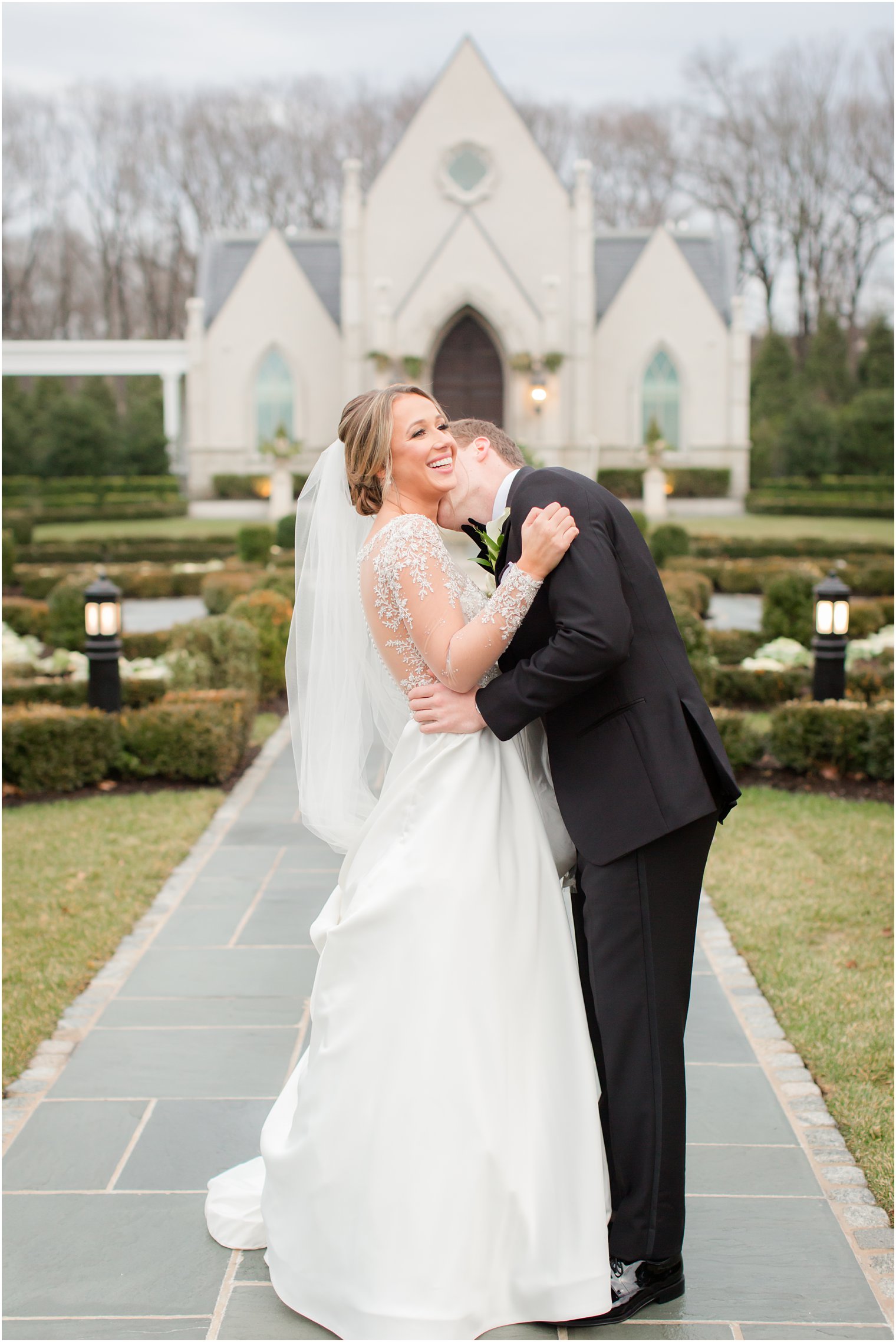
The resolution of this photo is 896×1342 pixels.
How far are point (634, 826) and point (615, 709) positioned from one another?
9.9 inches

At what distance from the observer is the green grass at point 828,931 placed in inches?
146

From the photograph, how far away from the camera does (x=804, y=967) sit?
185 inches

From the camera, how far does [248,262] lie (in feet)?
102

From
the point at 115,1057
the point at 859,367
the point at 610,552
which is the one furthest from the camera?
the point at 859,367

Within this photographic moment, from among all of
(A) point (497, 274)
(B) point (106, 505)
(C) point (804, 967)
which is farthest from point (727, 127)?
(C) point (804, 967)

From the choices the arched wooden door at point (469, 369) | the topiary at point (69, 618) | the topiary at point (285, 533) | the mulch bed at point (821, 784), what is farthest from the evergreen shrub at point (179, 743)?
the arched wooden door at point (469, 369)

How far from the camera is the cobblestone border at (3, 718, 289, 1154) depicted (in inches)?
146

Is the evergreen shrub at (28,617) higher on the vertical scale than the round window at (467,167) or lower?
lower

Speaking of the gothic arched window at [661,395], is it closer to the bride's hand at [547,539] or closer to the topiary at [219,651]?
the topiary at [219,651]

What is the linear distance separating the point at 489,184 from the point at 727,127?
18940 mm

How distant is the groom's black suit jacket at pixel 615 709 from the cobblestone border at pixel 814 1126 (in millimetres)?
1183

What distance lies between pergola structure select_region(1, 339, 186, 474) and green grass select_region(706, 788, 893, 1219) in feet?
98.0

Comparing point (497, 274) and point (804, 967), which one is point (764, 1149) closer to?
point (804, 967)

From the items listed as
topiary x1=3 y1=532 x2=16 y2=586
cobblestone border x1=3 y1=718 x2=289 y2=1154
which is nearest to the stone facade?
topiary x1=3 y1=532 x2=16 y2=586
